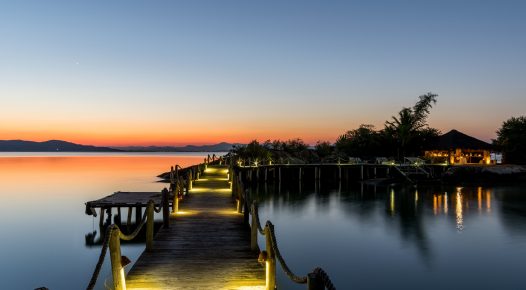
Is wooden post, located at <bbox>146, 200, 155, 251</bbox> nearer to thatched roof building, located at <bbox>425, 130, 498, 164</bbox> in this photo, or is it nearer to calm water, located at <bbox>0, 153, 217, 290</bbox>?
calm water, located at <bbox>0, 153, 217, 290</bbox>

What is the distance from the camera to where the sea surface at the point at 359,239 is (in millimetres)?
18672

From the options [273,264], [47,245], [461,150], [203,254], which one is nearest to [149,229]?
[203,254]

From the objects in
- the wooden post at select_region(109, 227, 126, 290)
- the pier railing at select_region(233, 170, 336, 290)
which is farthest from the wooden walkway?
the wooden post at select_region(109, 227, 126, 290)

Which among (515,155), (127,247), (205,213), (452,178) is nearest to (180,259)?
(205,213)

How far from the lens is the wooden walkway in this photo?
9.59 metres

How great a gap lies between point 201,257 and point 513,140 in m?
63.7

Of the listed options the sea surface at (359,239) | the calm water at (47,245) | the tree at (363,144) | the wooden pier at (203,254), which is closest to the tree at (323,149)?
the tree at (363,144)

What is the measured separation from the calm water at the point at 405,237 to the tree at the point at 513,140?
17.8m

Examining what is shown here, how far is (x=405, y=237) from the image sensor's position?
26.5 m

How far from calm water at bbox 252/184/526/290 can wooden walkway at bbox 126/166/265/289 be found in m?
3.88

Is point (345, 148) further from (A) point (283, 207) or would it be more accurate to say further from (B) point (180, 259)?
(B) point (180, 259)

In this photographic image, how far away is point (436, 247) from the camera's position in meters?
23.9

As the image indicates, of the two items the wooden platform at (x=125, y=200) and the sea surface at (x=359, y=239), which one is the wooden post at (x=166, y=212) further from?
the wooden platform at (x=125, y=200)

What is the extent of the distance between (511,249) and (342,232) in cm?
971
